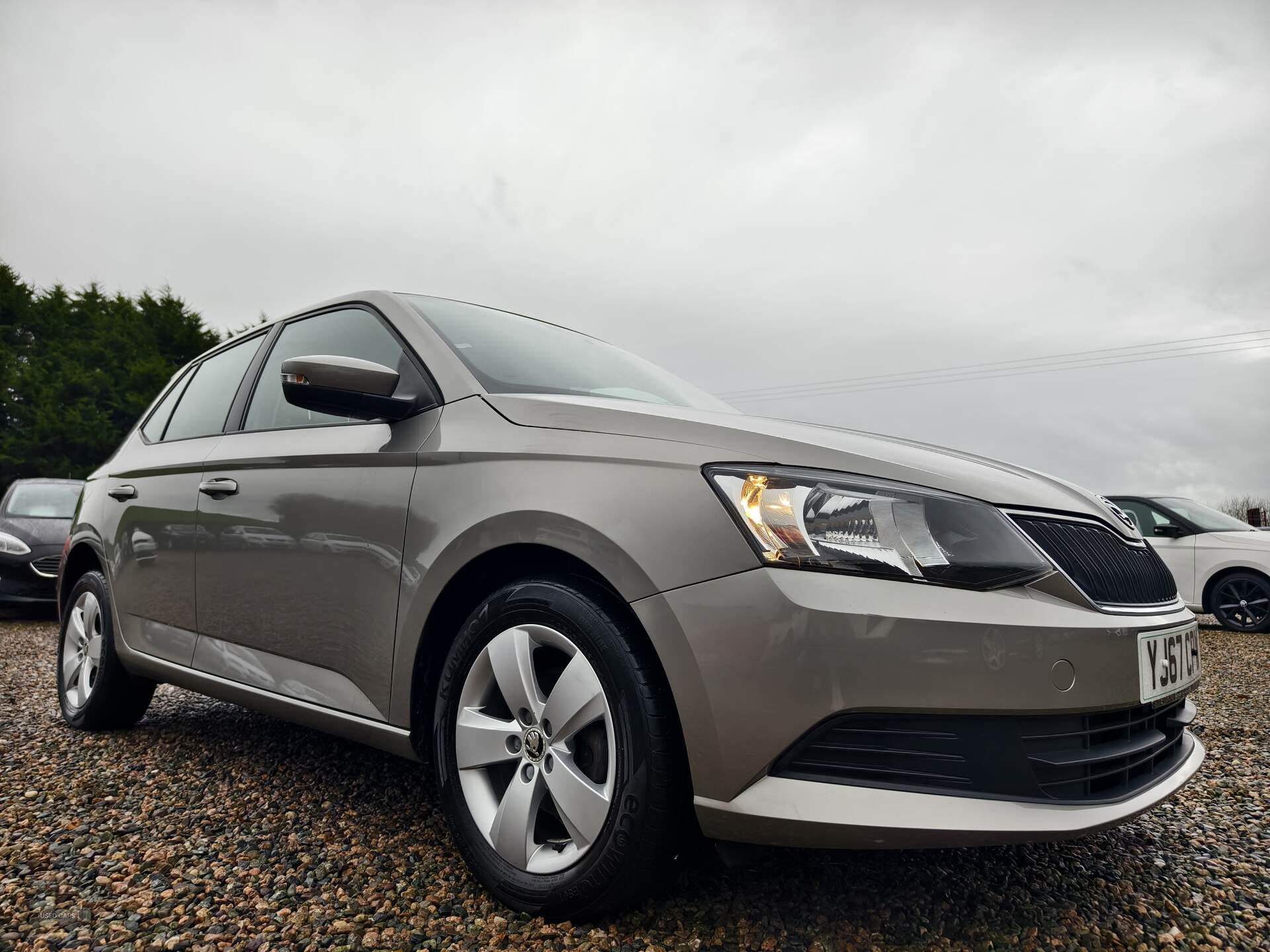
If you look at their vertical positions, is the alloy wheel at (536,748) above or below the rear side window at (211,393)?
below

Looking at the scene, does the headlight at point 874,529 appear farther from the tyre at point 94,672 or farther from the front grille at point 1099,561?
the tyre at point 94,672

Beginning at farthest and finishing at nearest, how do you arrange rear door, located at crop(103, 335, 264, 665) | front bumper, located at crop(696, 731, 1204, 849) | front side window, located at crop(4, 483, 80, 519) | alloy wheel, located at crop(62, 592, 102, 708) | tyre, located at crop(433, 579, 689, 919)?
front side window, located at crop(4, 483, 80, 519), alloy wheel, located at crop(62, 592, 102, 708), rear door, located at crop(103, 335, 264, 665), tyre, located at crop(433, 579, 689, 919), front bumper, located at crop(696, 731, 1204, 849)

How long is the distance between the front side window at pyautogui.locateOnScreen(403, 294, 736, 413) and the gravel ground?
4.03 feet

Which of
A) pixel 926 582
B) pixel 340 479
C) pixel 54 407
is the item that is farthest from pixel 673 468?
pixel 54 407

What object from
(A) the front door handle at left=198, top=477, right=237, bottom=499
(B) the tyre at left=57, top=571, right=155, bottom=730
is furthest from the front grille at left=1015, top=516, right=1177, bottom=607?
(B) the tyre at left=57, top=571, right=155, bottom=730

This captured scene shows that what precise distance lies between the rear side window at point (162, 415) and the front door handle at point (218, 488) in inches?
36.5

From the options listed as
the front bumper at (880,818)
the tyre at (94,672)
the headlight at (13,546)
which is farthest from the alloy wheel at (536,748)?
the headlight at (13,546)

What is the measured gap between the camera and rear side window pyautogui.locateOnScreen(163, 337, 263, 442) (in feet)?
10.3

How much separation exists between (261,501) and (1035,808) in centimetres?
219

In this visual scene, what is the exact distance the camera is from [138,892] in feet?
6.36

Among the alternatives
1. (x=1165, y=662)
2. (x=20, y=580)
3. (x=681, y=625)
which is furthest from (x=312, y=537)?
(x=20, y=580)

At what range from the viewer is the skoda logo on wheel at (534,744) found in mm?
1746

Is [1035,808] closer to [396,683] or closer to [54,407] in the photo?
[396,683]

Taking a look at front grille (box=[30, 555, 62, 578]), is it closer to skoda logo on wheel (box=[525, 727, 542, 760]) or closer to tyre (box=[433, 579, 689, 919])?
tyre (box=[433, 579, 689, 919])
